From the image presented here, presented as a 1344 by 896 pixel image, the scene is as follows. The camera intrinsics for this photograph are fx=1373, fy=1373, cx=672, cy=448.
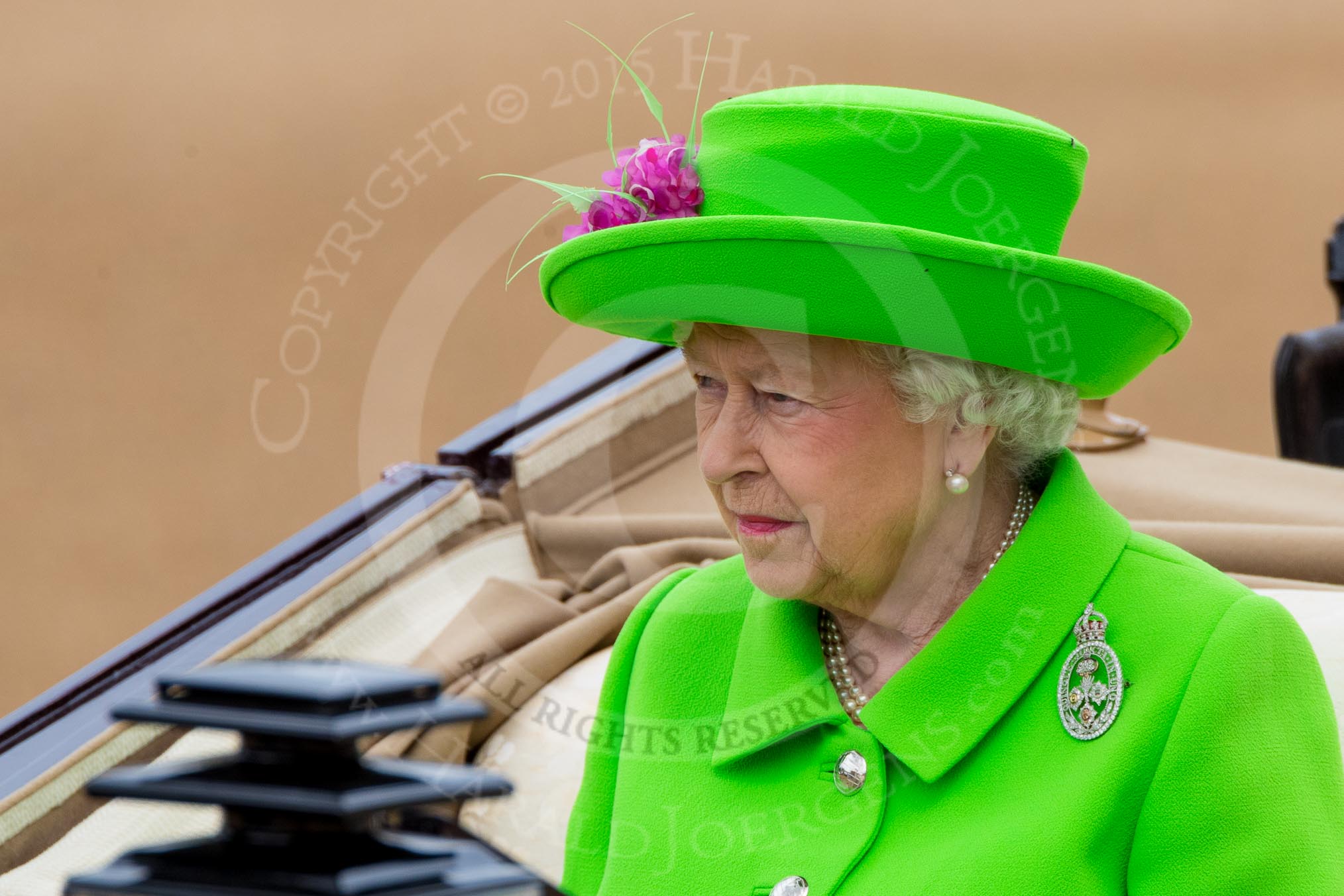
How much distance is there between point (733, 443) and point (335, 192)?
7.07 meters

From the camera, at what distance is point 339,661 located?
26.1 inches

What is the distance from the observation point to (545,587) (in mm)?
2697

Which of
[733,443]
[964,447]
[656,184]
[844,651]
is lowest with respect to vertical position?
[844,651]

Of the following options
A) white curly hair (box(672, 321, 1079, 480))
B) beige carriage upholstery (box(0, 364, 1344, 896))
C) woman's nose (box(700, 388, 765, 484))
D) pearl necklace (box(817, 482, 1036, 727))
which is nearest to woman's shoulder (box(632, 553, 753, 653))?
pearl necklace (box(817, 482, 1036, 727))

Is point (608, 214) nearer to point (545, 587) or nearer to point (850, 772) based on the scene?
point (850, 772)

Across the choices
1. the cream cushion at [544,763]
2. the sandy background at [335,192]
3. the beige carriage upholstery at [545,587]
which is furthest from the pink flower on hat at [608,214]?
the sandy background at [335,192]

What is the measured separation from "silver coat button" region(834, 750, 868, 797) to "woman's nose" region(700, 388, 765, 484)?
318 mm

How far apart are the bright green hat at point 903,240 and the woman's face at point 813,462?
0.21 ft

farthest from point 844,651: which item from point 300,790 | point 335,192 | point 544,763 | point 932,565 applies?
point 335,192

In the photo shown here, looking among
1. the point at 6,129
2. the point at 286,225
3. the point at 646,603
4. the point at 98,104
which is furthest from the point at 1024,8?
the point at 646,603

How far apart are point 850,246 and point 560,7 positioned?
6359mm

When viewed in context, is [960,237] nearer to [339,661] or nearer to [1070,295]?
[1070,295]

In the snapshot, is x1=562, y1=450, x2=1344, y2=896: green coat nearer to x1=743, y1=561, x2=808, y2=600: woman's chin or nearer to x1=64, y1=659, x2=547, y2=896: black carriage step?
x1=743, y1=561, x2=808, y2=600: woman's chin

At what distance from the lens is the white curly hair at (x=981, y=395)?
4.66 ft
